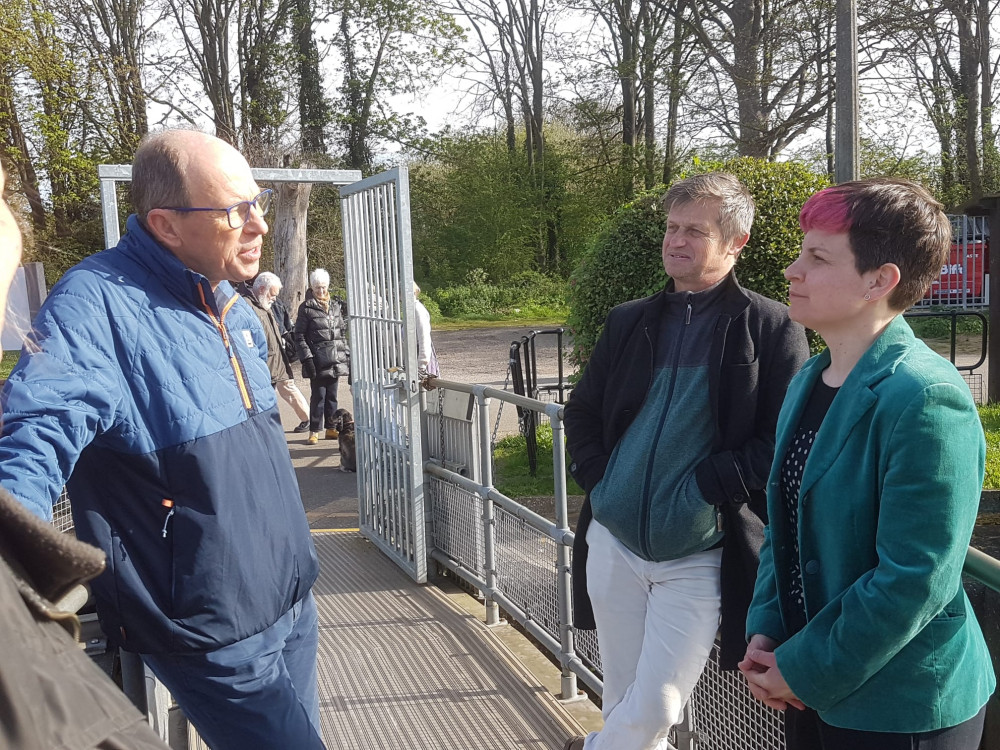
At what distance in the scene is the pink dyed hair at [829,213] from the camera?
194 centimetres

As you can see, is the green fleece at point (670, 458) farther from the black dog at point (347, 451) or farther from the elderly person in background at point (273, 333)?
the elderly person in background at point (273, 333)

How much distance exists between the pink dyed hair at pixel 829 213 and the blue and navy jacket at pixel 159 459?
137 centimetres

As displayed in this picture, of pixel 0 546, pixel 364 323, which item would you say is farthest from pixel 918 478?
pixel 364 323

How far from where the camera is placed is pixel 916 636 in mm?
1764

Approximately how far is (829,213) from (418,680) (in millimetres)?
3004

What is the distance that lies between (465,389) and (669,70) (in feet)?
86.6

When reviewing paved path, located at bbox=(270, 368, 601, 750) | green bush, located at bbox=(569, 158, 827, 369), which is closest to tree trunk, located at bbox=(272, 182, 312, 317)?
green bush, located at bbox=(569, 158, 827, 369)

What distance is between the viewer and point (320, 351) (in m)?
10.8

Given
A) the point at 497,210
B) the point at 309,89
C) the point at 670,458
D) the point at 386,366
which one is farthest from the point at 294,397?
the point at 497,210

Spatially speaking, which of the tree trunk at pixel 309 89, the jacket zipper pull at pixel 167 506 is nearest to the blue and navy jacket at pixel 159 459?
the jacket zipper pull at pixel 167 506

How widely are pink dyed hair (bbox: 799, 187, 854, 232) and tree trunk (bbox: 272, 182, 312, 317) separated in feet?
57.6

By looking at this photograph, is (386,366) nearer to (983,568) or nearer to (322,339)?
(983,568)

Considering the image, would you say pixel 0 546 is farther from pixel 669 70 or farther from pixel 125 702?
pixel 669 70

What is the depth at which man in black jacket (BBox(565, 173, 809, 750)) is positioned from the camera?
2.50 m
